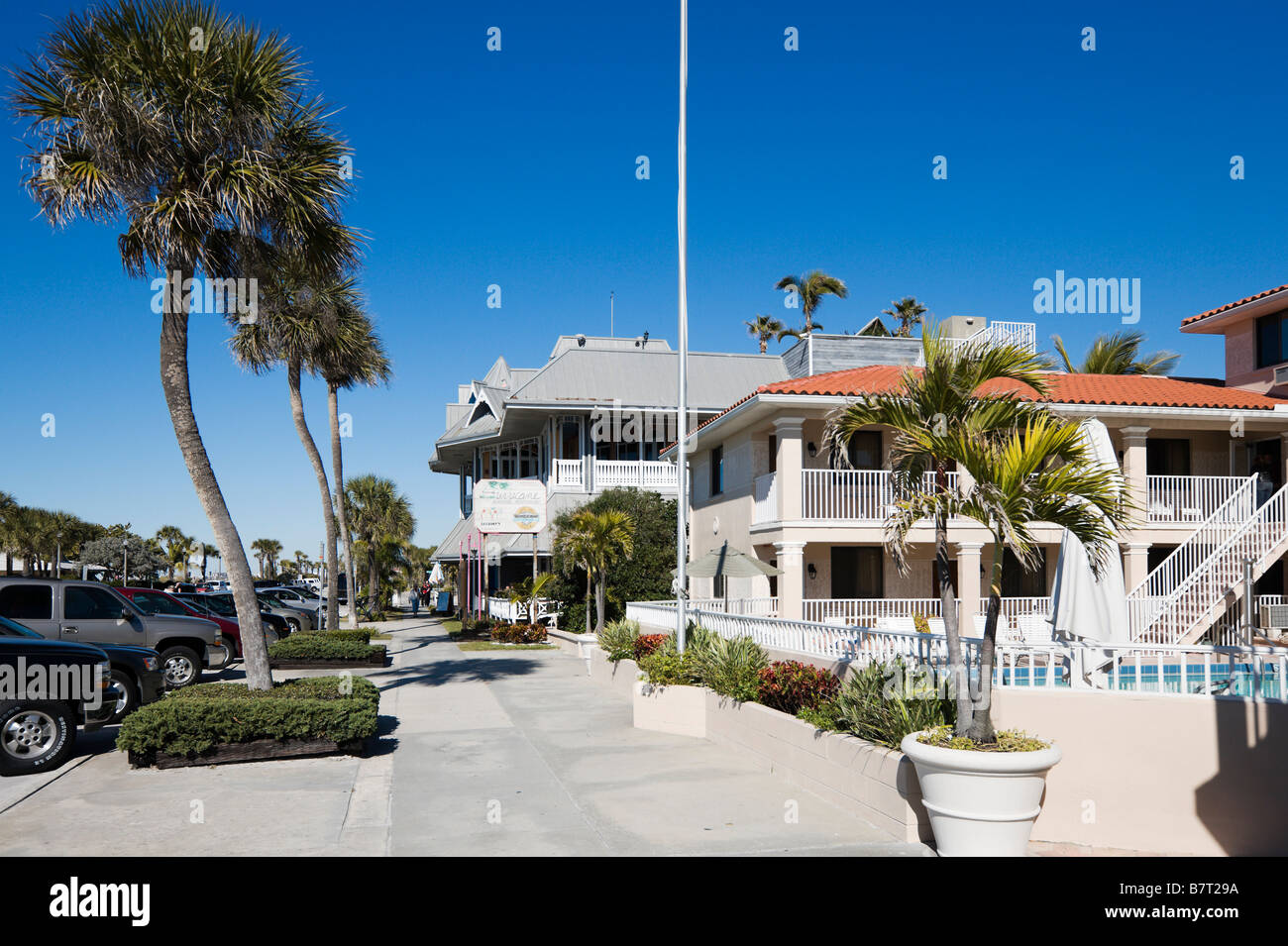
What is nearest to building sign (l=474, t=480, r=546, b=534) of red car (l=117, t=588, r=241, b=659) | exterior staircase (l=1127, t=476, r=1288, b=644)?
red car (l=117, t=588, r=241, b=659)

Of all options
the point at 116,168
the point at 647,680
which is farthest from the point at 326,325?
→ the point at 647,680

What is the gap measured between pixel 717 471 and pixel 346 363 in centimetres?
1167

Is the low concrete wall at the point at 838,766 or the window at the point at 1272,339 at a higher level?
the window at the point at 1272,339

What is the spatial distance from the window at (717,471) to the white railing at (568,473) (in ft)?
26.7

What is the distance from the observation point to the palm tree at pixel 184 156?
37.7 ft

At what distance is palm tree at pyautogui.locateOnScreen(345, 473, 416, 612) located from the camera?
5122 cm

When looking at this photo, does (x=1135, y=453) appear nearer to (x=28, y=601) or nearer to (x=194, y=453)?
(x=194, y=453)

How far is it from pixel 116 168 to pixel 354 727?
749 centimetres

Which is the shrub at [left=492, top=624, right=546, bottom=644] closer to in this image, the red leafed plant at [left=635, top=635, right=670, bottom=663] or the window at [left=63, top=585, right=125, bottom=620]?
the red leafed plant at [left=635, top=635, right=670, bottom=663]

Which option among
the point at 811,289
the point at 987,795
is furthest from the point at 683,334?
the point at 811,289

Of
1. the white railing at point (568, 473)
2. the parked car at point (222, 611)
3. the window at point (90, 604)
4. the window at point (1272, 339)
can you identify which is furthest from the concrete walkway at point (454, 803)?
the white railing at point (568, 473)

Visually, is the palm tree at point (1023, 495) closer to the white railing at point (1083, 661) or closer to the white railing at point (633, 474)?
the white railing at point (1083, 661)

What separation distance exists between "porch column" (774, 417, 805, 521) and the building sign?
44.6ft

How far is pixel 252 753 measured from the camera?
35.4ft
